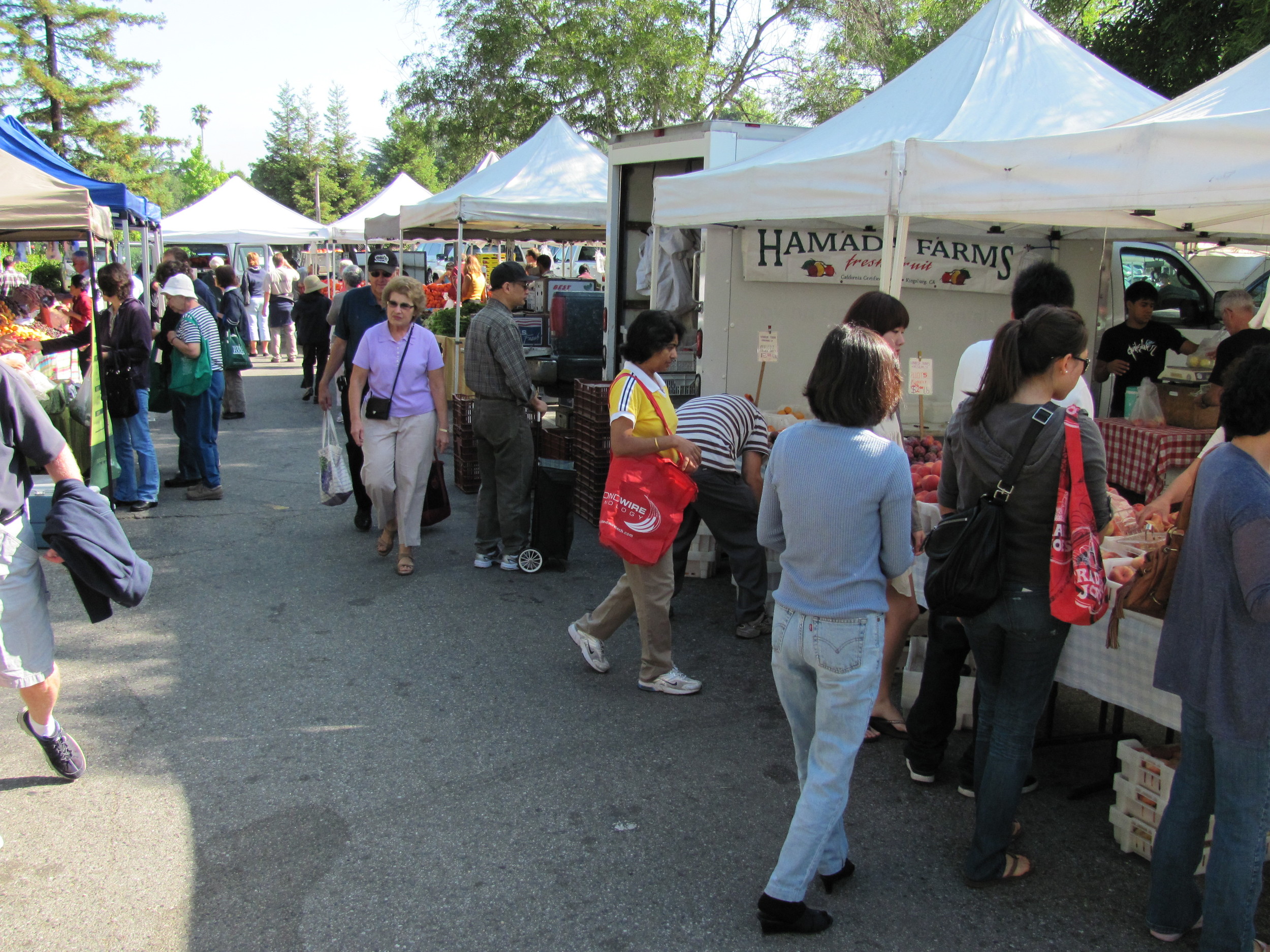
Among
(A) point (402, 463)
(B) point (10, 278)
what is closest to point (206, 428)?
(A) point (402, 463)

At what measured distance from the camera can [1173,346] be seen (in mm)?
7809

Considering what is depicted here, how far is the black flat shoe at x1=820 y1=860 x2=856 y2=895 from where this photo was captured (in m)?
3.03

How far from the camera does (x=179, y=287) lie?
312 inches

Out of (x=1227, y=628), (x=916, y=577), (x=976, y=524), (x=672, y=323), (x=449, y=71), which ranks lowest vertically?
(x=916, y=577)

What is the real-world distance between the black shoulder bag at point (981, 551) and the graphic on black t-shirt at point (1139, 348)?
5.83 m

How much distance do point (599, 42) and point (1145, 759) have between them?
19792 mm

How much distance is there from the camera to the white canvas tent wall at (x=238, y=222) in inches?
812

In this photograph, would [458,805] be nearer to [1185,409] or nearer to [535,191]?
[1185,409]

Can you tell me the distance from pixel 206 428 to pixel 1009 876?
7018 mm

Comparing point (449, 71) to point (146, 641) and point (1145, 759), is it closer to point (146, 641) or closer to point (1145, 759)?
point (146, 641)

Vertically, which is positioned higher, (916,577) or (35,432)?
(35,432)

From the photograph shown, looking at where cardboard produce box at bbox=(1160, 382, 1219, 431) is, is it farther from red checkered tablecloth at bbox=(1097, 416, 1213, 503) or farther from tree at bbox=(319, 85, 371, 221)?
tree at bbox=(319, 85, 371, 221)

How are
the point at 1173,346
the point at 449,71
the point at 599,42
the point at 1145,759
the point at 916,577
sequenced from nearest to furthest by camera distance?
the point at 1145,759 < the point at 916,577 < the point at 1173,346 < the point at 599,42 < the point at 449,71

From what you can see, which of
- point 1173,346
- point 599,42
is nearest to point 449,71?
point 599,42
